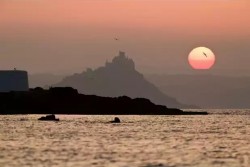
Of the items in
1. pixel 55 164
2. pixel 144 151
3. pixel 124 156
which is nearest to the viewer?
pixel 55 164

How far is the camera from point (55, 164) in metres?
84.9

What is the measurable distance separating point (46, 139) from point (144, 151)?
3242 cm

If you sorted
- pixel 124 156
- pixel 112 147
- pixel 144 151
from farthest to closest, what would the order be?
pixel 112 147 → pixel 144 151 → pixel 124 156

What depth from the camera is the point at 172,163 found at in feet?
287

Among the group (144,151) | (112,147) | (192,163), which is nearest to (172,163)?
(192,163)

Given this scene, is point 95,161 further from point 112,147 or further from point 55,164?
point 112,147

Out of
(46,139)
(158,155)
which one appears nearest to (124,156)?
(158,155)

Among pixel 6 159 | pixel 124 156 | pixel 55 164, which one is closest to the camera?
pixel 55 164

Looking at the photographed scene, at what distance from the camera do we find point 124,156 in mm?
96250

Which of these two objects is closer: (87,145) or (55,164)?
(55,164)

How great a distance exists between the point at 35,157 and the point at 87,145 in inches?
941

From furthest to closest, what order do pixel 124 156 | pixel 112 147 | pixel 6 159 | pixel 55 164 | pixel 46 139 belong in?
pixel 46 139, pixel 112 147, pixel 124 156, pixel 6 159, pixel 55 164

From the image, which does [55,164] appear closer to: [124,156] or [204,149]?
[124,156]

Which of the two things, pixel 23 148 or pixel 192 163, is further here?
pixel 23 148
